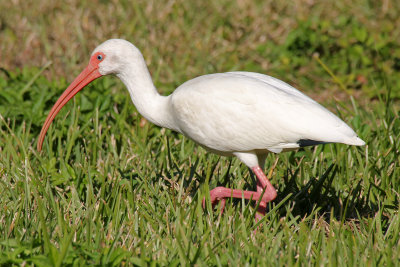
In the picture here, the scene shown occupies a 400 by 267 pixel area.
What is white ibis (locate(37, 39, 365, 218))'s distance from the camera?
415 cm

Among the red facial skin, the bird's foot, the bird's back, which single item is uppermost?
the red facial skin

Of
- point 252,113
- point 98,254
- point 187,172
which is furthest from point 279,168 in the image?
point 98,254

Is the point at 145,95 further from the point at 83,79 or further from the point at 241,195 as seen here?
the point at 241,195

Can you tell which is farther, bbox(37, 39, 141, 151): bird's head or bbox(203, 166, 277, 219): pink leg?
bbox(37, 39, 141, 151): bird's head

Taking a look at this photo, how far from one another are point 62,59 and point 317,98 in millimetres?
3082

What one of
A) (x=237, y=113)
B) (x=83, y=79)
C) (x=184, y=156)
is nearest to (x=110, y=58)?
(x=83, y=79)

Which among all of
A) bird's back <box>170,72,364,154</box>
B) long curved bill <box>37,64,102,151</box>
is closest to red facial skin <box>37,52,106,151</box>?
long curved bill <box>37,64,102,151</box>

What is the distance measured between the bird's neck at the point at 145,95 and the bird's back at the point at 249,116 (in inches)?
7.1

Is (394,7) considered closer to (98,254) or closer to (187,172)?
(187,172)

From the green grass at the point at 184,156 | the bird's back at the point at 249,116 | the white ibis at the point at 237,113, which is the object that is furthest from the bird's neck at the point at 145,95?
the green grass at the point at 184,156

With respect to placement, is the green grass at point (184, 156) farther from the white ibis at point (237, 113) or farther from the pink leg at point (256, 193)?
the white ibis at point (237, 113)

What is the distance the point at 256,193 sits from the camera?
4.53 meters

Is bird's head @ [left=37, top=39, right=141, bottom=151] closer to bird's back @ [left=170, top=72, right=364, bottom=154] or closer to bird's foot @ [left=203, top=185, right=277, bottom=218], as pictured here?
bird's back @ [left=170, top=72, right=364, bottom=154]

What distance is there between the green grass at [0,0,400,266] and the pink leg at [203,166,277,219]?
9cm
